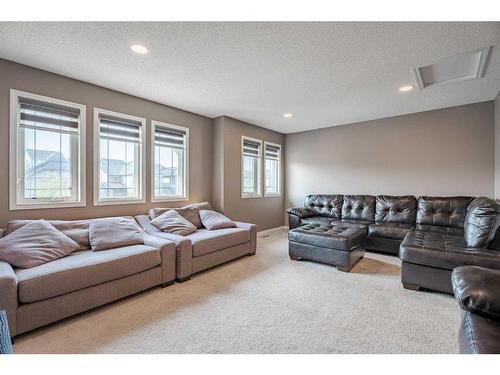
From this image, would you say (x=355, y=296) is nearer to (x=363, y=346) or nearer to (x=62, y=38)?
(x=363, y=346)

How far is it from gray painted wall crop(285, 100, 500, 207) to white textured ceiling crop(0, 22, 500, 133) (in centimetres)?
50

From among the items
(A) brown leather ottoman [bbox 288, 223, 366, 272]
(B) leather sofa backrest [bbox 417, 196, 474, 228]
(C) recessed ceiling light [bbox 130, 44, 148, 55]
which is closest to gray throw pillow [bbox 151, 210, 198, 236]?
(A) brown leather ottoman [bbox 288, 223, 366, 272]

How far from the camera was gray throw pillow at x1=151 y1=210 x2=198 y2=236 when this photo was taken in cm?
317

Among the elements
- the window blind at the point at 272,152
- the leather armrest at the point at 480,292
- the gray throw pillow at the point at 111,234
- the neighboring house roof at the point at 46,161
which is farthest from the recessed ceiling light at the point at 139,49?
the window blind at the point at 272,152

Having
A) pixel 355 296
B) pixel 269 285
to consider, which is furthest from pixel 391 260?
pixel 269 285

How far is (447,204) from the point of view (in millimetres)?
3748

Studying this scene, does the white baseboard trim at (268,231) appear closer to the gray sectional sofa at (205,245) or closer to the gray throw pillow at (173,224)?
the gray sectional sofa at (205,245)

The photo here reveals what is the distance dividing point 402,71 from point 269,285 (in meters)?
2.85

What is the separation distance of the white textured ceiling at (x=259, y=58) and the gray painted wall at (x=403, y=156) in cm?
50

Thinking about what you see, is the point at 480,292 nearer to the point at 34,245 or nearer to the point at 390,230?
the point at 390,230

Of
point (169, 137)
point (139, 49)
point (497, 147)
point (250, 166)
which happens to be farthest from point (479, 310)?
point (250, 166)

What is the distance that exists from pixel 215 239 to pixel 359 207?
2935mm

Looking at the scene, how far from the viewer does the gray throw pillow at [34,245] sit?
1970 mm
